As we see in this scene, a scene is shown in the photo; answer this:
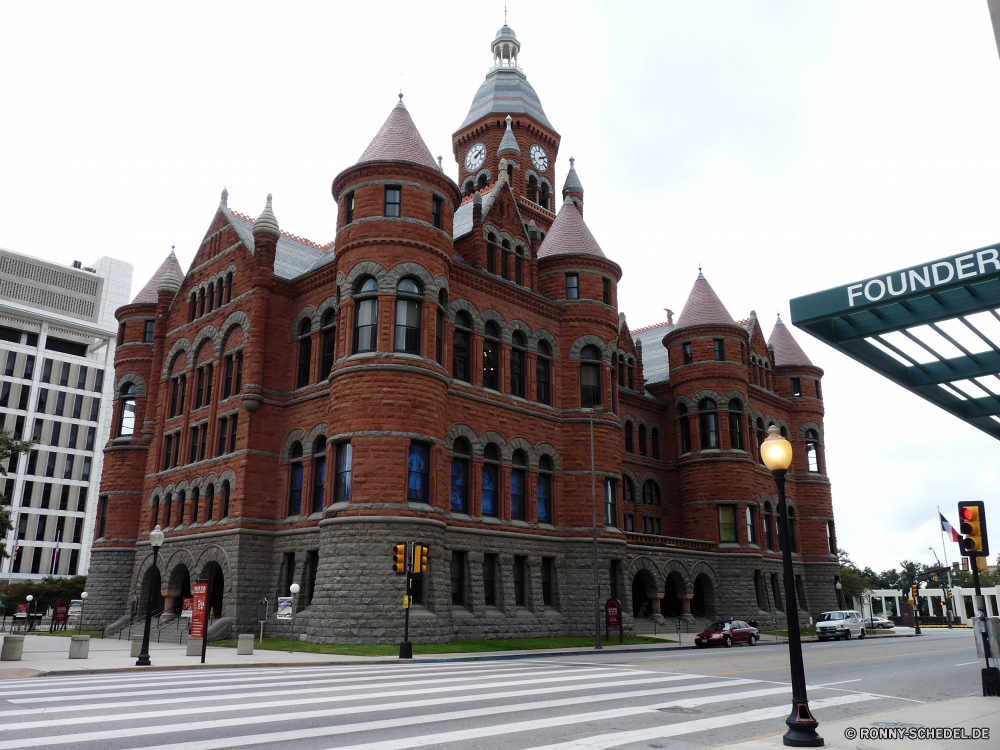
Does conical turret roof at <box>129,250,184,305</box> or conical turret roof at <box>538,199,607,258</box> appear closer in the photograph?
conical turret roof at <box>538,199,607,258</box>

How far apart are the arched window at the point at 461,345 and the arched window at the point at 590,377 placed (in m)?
7.09

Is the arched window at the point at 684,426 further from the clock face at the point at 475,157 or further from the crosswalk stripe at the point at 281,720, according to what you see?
the crosswalk stripe at the point at 281,720

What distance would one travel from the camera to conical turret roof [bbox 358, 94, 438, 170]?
3384cm

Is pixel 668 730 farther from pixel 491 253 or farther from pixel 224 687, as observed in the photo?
pixel 491 253

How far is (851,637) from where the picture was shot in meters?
44.9

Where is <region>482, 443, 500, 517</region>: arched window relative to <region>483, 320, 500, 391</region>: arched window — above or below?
below

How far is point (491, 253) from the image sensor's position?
3844cm

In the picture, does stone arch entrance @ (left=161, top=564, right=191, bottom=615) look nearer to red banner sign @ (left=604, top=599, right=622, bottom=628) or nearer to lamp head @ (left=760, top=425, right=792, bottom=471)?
red banner sign @ (left=604, top=599, right=622, bottom=628)

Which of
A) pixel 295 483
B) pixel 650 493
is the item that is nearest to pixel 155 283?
pixel 295 483

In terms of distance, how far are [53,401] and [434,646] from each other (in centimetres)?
8889

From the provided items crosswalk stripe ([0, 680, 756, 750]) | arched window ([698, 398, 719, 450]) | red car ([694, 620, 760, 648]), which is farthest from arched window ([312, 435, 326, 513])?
arched window ([698, 398, 719, 450])

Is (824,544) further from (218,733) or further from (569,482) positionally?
(218,733)

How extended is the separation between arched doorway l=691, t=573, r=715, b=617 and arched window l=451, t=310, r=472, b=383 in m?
21.0

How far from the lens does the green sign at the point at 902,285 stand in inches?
361
